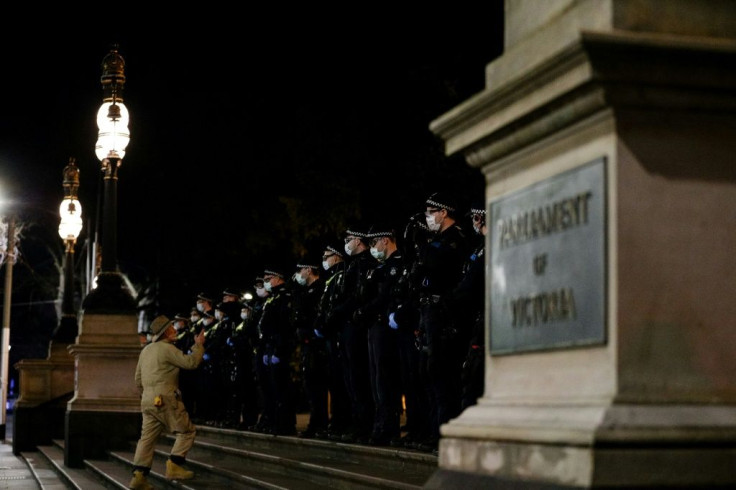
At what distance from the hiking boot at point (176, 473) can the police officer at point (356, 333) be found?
1.78 meters

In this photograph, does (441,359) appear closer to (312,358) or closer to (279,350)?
(312,358)

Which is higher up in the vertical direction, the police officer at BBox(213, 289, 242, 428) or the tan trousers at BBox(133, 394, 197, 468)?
the police officer at BBox(213, 289, 242, 428)

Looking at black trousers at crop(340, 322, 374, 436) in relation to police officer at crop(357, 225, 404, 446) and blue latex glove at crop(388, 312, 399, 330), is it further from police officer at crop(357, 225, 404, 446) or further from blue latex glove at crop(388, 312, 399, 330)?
blue latex glove at crop(388, 312, 399, 330)

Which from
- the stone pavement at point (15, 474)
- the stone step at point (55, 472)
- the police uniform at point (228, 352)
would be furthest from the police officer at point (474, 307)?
the police uniform at point (228, 352)

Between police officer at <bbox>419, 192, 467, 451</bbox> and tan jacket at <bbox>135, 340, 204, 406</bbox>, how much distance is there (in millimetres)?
4008

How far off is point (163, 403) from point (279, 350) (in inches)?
114

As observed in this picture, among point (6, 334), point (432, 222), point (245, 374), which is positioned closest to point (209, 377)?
point (245, 374)

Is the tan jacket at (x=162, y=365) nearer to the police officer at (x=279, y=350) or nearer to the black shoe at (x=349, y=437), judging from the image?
the black shoe at (x=349, y=437)

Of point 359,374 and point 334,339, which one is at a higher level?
point 334,339

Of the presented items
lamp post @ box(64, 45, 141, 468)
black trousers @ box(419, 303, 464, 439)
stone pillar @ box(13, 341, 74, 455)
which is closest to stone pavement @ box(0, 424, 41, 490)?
stone pillar @ box(13, 341, 74, 455)

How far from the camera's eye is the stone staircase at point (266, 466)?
10586mm

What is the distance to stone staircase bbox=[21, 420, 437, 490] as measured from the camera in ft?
34.7

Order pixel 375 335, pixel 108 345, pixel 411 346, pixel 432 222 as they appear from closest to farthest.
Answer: pixel 432 222 < pixel 411 346 < pixel 375 335 < pixel 108 345

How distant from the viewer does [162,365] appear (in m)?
15.0
